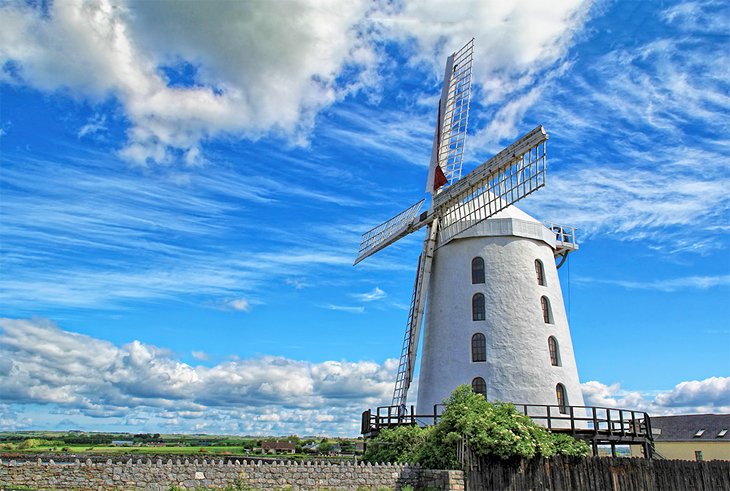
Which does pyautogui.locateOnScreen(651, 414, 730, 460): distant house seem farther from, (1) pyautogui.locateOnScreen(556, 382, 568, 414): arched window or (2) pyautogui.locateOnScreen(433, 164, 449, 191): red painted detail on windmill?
(2) pyautogui.locateOnScreen(433, 164, 449, 191): red painted detail on windmill

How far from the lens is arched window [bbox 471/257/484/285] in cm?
3123

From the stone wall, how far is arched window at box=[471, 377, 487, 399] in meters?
7.49

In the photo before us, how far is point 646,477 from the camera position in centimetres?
2338

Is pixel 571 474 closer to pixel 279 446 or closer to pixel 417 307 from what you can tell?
pixel 417 307

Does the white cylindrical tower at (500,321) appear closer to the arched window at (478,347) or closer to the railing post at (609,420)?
the arched window at (478,347)

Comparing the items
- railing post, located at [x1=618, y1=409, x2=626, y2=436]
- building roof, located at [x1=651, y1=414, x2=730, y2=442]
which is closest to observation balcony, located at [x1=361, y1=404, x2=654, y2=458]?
railing post, located at [x1=618, y1=409, x2=626, y2=436]

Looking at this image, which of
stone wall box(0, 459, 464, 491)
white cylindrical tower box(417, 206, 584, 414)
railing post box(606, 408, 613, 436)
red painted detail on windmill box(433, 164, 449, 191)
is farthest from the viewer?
red painted detail on windmill box(433, 164, 449, 191)

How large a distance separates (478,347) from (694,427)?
40.6 meters

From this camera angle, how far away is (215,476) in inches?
766

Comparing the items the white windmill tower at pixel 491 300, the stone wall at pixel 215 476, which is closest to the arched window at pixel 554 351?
the white windmill tower at pixel 491 300

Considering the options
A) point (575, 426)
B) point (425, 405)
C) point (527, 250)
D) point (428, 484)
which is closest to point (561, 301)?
point (527, 250)

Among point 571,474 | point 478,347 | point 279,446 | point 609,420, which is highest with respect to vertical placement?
point 478,347

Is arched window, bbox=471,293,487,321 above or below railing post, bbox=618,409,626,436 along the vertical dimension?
A: above

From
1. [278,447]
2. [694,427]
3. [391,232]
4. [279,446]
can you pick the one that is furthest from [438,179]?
[279,446]
